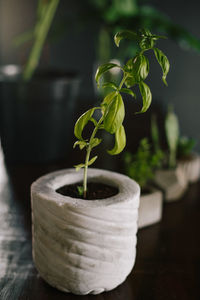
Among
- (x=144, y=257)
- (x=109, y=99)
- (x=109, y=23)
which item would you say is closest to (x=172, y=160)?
(x=144, y=257)

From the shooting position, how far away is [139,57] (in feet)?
1.83

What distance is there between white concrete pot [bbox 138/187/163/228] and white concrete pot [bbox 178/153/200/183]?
0.68 ft

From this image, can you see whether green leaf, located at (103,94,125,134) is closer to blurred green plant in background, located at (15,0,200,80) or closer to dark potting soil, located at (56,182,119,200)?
dark potting soil, located at (56,182,119,200)

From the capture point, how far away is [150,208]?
0.88 m

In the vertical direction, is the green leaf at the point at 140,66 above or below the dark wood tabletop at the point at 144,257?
above

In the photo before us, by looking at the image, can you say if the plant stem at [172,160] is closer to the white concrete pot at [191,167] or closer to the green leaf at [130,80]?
the white concrete pot at [191,167]

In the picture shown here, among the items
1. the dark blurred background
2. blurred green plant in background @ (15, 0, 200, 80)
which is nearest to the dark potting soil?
blurred green plant in background @ (15, 0, 200, 80)

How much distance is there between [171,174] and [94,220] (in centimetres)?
45

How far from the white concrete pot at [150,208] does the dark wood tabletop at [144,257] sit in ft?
0.06

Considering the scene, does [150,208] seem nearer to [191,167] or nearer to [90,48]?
[191,167]

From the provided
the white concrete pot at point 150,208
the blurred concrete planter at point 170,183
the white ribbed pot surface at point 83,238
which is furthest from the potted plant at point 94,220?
the blurred concrete planter at point 170,183

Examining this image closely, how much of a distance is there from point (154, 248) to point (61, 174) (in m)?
0.26

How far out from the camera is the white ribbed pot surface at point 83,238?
0.59 m

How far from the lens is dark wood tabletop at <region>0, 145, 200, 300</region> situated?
2.19 ft
